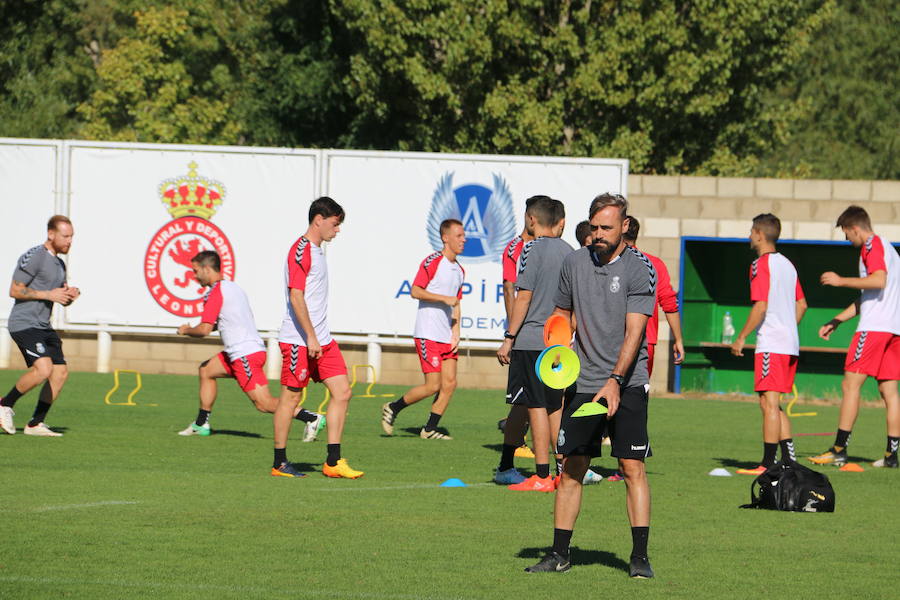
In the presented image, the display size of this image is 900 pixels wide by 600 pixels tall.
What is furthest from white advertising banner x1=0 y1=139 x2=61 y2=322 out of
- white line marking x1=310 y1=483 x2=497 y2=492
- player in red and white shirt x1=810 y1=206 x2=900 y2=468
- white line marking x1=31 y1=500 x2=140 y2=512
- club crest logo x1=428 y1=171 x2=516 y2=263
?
player in red and white shirt x1=810 y1=206 x2=900 y2=468

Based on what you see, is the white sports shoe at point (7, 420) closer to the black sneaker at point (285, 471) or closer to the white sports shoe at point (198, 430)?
the white sports shoe at point (198, 430)

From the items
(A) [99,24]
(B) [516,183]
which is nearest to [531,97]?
(B) [516,183]

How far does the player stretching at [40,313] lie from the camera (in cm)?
1323

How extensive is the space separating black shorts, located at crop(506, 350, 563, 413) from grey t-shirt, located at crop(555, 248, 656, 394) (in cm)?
325

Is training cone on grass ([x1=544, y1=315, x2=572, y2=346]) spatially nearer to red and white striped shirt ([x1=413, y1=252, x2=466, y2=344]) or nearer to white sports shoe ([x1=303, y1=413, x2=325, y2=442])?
white sports shoe ([x1=303, y1=413, x2=325, y2=442])

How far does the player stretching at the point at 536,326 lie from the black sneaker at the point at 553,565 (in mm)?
3221

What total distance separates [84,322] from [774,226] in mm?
12969

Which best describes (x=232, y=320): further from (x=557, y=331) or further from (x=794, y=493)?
(x=557, y=331)

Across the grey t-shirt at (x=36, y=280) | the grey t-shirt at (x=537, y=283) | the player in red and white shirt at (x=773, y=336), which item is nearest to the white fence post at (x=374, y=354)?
the grey t-shirt at (x=36, y=280)

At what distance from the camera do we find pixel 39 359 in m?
13.4

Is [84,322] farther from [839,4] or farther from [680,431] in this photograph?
[839,4]

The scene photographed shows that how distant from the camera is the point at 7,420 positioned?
1345cm

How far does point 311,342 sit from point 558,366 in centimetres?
373

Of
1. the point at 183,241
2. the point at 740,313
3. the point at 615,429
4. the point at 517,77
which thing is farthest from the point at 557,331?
the point at 517,77
